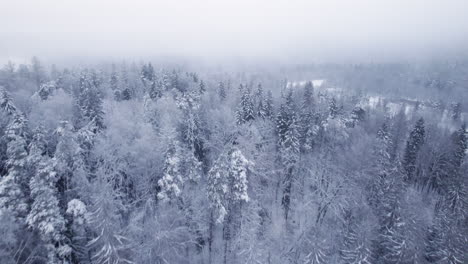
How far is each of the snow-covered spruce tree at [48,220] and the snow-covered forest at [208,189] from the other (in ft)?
0.25

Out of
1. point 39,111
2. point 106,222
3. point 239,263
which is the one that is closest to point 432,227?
point 239,263

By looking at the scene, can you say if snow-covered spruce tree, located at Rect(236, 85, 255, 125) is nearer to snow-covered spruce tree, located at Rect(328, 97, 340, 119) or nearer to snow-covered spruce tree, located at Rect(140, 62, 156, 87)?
snow-covered spruce tree, located at Rect(328, 97, 340, 119)

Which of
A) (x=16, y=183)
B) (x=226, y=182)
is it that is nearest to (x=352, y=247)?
(x=226, y=182)

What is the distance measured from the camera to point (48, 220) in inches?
645

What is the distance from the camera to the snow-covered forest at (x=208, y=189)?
714 inches

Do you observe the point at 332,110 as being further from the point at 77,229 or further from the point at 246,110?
the point at 77,229

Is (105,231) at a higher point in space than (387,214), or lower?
higher

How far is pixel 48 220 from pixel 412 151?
48402mm

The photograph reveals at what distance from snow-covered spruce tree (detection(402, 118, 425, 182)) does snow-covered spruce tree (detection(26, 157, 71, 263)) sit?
4435 cm

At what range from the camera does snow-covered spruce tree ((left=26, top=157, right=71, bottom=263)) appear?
1622 cm

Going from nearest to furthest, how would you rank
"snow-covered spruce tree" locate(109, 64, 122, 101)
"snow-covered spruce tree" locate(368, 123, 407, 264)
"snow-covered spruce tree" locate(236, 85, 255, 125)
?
"snow-covered spruce tree" locate(368, 123, 407, 264) < "snow-covered spruce tree" locate(236, 85, 255, 125) < "snow-covered spruce tree" locate(109, 64, 122, 101)

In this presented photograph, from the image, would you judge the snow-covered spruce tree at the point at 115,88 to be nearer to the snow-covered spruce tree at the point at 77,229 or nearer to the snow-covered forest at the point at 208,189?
the snow-covered forest at the point at 208,189

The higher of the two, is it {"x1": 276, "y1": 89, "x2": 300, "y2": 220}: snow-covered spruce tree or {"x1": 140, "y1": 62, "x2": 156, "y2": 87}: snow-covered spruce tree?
{"x1": 140, "y1": 62, "x2": 156, "y2": 87}: snow-covered spruce tree

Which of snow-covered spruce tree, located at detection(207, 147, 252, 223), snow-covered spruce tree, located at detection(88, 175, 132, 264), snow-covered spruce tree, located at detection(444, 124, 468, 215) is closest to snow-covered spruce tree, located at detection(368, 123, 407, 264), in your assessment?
snow-covered spruce tree, located at detection(444, 124, 468, 215)
